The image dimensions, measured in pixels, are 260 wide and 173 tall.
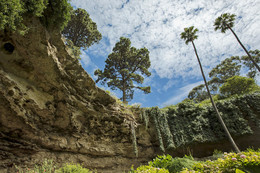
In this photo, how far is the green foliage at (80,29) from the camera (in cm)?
1501

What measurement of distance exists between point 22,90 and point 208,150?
14917 mm

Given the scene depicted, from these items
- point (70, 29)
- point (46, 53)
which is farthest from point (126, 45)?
point (46, 53)

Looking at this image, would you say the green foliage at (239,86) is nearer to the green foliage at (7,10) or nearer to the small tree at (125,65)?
the small tree at (125,65)

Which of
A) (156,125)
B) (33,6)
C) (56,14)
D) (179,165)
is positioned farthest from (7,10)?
(156,125)

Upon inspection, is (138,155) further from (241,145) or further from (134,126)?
(241,145)

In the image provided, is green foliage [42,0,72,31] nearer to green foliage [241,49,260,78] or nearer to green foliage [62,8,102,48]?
green foliage [62,8,102,48]

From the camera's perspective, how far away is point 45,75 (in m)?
7.55

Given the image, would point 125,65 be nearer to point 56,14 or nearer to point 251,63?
point 56,14

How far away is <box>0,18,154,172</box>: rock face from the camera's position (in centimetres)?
652

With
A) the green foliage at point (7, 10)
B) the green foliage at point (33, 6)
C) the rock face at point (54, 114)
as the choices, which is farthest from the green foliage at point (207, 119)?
the green foliage at point (7, 10)

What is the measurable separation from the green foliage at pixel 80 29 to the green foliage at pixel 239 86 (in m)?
20.4

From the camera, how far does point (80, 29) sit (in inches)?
609

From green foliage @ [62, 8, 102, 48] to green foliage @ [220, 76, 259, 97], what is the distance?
2038 centimetres

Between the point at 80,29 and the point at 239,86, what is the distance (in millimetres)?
22640
